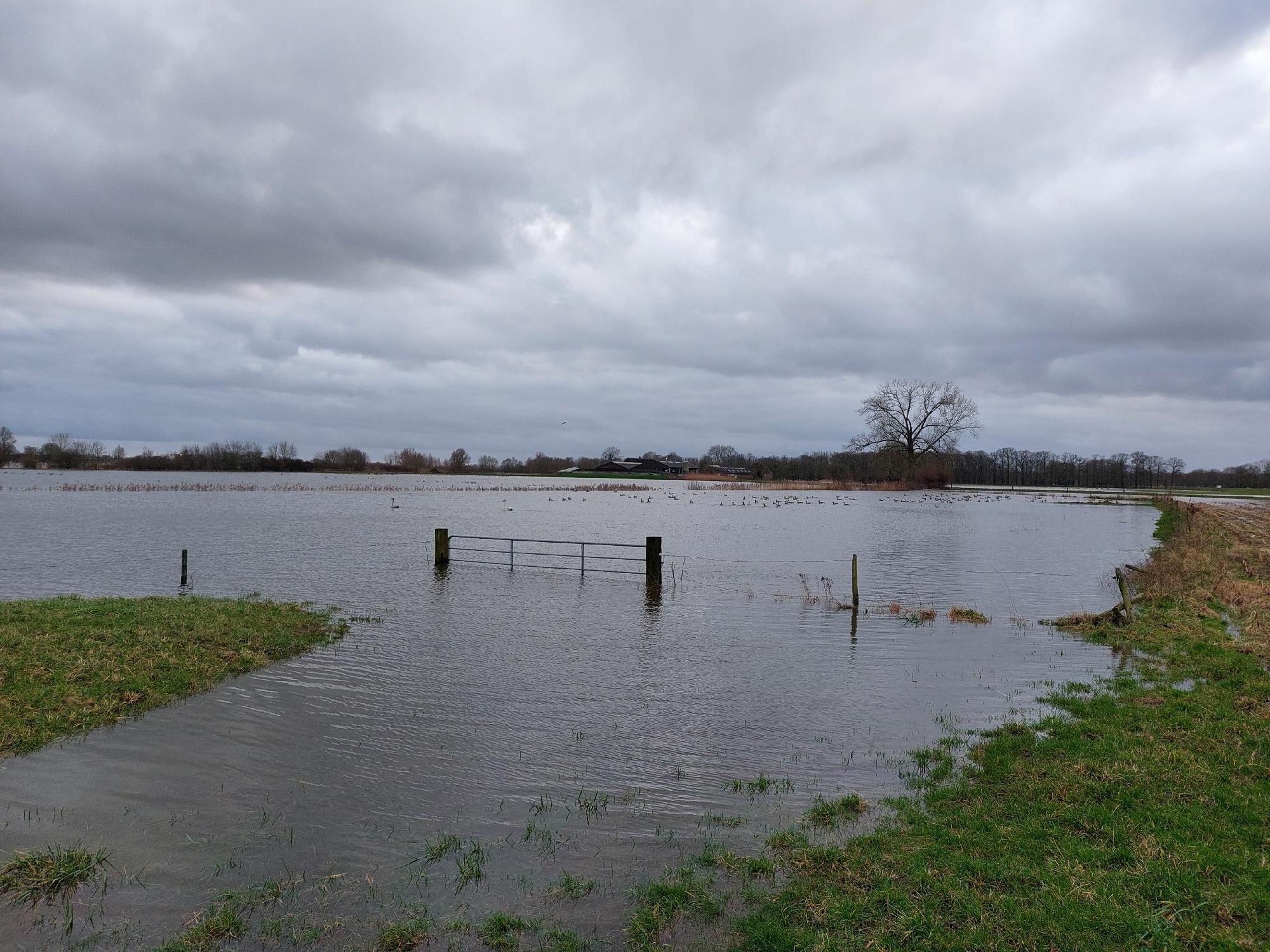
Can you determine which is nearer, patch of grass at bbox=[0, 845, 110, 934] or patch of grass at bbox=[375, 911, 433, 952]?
patch of grass at bbox=[375, 911, 433, 952]

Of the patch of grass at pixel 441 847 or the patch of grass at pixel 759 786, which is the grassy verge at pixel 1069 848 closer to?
the patch of grass at pixel 759 786

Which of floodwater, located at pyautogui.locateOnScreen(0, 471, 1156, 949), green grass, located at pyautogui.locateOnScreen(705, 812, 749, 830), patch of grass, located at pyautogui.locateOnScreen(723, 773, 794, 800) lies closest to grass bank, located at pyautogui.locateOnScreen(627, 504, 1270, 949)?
green grass, located at pyautogui.locateOnScreen(705, 812, 749, 830)

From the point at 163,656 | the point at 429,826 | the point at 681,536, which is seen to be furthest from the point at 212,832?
the point at 681,536

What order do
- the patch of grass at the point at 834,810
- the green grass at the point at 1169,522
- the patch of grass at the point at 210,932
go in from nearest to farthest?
the patch of grass at the point at 210,932
the patch of grass at the point at 834,810
the green grass at the point at 1169,522

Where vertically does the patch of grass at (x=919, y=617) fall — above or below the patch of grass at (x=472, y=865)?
below

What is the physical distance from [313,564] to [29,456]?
173 m

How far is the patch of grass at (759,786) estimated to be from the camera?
8234 mm

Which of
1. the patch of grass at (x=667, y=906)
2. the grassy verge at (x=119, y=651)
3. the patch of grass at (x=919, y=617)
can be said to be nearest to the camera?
the patch of grass at (x=667, y=906)

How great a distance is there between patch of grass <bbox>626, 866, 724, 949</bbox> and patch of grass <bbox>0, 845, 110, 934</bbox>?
4167 mm

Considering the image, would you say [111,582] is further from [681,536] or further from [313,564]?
[681,536]

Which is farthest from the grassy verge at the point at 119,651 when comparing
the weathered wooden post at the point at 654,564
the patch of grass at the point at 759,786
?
the weathered wooden post at the point at 654,564

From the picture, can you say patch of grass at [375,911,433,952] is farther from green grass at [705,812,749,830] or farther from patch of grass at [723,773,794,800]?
patch of grass at [723,773,794,800]

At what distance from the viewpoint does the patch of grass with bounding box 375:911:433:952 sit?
5277 millimetres

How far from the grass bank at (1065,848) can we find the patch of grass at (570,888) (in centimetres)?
61
